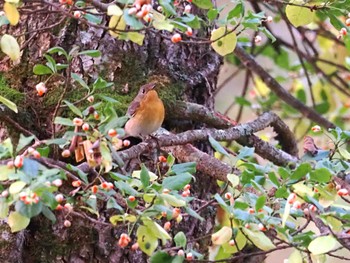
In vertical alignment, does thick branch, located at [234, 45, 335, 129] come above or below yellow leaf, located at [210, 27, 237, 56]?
below

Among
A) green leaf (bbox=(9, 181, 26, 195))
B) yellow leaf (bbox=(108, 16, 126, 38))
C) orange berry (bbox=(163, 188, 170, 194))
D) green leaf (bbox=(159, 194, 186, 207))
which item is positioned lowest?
orange berry (bbox=(163, 188, 170, 194))

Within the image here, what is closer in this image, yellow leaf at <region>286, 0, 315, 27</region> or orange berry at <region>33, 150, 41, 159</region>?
orange berry at <region>33, 150, 41, 159</region>

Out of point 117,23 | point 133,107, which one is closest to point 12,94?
point 133,107

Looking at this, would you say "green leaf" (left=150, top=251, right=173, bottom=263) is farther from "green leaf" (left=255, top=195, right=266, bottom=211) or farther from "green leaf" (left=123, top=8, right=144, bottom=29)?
"green leaf" (left=123, top=8, right=144, bottom=29)

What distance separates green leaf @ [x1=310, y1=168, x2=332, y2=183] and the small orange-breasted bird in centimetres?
47

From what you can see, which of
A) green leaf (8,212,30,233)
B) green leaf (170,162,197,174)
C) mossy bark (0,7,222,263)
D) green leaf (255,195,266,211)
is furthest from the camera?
mossy bark (0,7,222,263)

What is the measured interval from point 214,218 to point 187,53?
424mm

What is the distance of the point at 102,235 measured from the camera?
1498mm

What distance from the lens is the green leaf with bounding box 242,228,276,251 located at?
1110mm

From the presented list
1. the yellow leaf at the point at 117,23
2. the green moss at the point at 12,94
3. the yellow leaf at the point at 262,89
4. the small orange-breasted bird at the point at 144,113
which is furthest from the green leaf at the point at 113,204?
the yellow leaf at the point at 262,89

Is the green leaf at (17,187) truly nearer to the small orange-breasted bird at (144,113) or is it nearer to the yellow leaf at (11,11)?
the yellow leaf at (11,11)

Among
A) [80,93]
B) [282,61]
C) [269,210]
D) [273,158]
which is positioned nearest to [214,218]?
[273,158]

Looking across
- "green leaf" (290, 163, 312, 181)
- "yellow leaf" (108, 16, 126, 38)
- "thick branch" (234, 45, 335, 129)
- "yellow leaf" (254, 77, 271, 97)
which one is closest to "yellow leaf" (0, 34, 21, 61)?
"yellow leaf" (108, 16, 126, 38)

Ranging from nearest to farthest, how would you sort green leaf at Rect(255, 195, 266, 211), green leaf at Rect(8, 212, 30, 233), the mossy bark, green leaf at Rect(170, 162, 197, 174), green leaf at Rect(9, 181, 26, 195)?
green leaf at Rect(9, 181, 26, 195), green leaf at Rect(8, 212, 30, 233), green leaf at Rect(255, 195, 266, 211), green leaf at Rect(170, 162, 197, 174), the mossy bark
